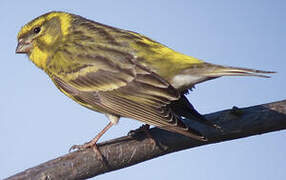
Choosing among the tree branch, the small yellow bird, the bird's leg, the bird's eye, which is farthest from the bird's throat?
the tree branch

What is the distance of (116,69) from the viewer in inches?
210

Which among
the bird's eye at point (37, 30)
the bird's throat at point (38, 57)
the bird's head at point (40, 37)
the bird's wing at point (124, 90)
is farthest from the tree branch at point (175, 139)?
the bird's eye at point (37, 30)

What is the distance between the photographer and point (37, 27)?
6242 mm

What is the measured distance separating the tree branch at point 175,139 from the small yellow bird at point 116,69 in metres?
0.28

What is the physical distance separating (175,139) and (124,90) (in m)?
0.85

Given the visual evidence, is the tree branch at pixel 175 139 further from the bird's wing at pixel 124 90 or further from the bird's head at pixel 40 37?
the bird's head at pixel 40 37

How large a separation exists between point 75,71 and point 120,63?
2.23 ft

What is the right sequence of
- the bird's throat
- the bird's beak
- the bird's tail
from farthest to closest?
the bird's beak → the bird's throat → the bird's tail

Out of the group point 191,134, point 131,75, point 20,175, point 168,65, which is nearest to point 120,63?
point 131,75

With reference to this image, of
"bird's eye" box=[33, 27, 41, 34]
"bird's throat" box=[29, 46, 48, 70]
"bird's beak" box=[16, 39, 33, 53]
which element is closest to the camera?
"bird's throat" box=[29, 46, 48, 70]

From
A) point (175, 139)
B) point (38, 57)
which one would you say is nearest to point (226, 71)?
point (175, 139)

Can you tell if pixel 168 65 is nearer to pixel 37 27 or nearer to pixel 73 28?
pixel 73 28

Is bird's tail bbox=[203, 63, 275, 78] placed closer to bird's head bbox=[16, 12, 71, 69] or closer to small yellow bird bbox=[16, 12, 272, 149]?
small yellow bird bbox=[16, 12, 272, 149]

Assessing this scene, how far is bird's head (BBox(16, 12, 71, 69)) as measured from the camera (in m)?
6.04
